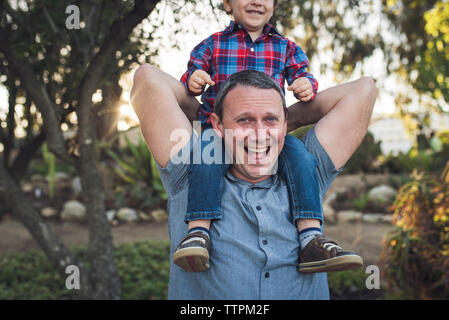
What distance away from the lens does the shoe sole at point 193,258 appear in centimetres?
138

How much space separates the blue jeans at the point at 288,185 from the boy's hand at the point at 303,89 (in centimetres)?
19

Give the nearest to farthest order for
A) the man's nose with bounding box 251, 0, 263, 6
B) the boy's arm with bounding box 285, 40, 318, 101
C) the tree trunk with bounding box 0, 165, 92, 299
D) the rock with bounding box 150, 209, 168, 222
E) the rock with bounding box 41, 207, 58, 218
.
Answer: the man's nose with bounding box 251, 0, 263, 6 < the boy's arm with bounding box 285, 40, 318, 101 < the tree trunk with bounding box 0, 165, 92, 299 < the rock with bounding box 150, 209, 168, 222 < the rock with bounding box 41, 207, 58, 218

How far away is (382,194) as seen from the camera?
7703mm

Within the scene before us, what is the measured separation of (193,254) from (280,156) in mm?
549

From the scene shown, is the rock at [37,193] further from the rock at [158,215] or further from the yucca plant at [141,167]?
the rock at [158,215]

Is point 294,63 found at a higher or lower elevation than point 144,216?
lower

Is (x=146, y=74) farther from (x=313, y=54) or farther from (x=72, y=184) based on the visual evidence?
(x=313, y=54)

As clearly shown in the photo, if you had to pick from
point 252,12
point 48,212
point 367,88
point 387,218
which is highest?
point 48,212

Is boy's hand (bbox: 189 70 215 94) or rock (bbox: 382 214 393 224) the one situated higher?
rock (bbox: 382 214 393 224)

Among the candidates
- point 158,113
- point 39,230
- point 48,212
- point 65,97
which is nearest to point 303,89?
point 158,113

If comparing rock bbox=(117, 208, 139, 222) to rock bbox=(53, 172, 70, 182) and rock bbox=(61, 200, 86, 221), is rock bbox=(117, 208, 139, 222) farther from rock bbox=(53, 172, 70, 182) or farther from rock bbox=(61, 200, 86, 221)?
rock bbox=(53, 172, 70, 182)

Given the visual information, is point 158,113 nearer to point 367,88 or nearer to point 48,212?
point 367,88

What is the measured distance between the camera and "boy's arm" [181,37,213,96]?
181cm

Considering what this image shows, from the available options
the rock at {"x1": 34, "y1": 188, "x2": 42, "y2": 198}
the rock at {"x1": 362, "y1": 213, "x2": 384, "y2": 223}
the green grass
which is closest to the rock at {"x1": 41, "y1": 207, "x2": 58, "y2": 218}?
the rock at {"x1": 34, "y1": 188, "x2": 42, "y2": 198}
